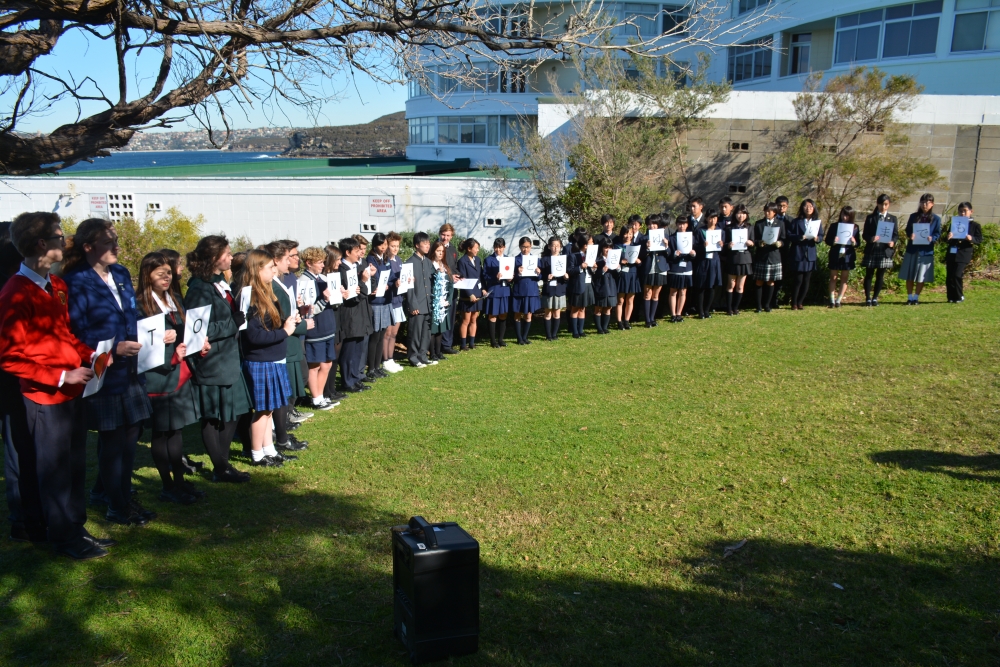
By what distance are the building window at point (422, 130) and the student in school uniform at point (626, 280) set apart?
45.6 m

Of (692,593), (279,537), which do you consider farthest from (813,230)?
(279,537)

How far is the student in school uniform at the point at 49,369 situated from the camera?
4691mm

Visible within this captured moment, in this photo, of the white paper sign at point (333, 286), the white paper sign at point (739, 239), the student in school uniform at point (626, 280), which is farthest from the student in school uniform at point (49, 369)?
the white paper sign at point (739, 239)

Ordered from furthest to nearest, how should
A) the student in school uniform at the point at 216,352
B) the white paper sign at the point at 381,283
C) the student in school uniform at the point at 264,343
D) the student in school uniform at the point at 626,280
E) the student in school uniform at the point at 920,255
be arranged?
the student in school uniform at the point at 626,280 → the student in school uniform at the point at 920,255 → the white paper sign at the point at 381,283 → the student in school uniform at the point at 264,343 → the student in school uniform at the point at 216,352

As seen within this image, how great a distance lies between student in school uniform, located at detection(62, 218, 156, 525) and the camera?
5.22m

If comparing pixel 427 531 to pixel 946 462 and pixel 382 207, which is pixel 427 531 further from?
pixel 382 207

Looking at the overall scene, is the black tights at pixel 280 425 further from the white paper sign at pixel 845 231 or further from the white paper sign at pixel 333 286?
the white paper sign at pixel 845 231

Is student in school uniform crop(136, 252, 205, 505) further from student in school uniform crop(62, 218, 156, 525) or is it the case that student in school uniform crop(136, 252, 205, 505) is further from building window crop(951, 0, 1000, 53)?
building window crop(951, 0, 1000, 53)

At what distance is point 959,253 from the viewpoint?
43.6ft

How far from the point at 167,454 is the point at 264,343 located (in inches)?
48.9

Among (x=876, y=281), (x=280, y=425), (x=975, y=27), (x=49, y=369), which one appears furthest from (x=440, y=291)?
(x=975, y=27)

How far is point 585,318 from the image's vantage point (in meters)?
14.5

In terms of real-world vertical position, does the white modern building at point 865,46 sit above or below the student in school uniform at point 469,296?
above

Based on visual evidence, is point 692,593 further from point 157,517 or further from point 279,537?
point 157,517
